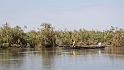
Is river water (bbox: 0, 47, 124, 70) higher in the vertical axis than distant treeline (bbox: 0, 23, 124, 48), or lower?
lower

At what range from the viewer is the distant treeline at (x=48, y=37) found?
75188 millimetres

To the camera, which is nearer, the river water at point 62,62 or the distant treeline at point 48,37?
the river water at point 62,62

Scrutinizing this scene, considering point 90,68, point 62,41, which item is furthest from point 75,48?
point 90,68

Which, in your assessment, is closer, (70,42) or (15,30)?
(15,30)

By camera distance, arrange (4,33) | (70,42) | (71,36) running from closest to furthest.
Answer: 1. (4,33)
2. (70,42)
3. (71,36)

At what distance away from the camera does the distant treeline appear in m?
75.2

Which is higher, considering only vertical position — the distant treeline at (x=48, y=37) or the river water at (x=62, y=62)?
the distant treeline at (x=48, y=37)

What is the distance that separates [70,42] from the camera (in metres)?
85.3

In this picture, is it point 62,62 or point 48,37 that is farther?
point 48,37

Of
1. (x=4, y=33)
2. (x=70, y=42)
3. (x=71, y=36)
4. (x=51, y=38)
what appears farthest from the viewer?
(x=71, y=36)

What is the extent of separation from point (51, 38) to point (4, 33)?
11792 millimetres

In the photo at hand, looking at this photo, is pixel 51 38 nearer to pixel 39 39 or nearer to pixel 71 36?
pixel 39 39

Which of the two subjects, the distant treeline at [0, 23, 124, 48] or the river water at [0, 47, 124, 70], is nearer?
the river water at [0, 47, 124, 70]

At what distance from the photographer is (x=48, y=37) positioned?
79938mm
